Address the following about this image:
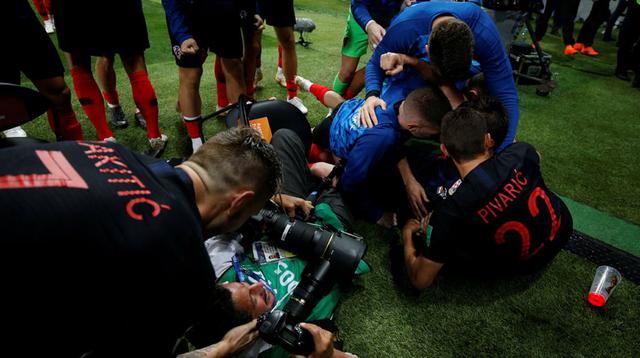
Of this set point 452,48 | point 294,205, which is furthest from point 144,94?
point 452,48

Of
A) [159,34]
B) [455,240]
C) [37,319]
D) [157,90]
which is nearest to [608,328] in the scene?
[455,240]

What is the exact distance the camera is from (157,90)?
3.81 m

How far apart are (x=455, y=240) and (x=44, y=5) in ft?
23.7

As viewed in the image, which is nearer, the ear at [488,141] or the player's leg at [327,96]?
the ear at [488,141]

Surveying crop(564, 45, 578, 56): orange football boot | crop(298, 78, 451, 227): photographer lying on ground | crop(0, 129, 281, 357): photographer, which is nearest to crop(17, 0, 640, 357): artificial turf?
crop(298, 78, 451, 227): photographer lying on ground

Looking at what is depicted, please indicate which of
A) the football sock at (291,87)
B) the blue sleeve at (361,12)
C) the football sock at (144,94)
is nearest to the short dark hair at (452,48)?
the blue sleeve at (361,12)

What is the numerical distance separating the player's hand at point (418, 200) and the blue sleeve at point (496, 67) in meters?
0.51

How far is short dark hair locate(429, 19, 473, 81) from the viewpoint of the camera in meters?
1.84

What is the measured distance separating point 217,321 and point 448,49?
1666 millimetres

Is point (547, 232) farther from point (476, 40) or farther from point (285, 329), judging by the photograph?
point (285, 329)

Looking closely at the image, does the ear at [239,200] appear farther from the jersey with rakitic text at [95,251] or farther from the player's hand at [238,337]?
the player's hand at [238,337]

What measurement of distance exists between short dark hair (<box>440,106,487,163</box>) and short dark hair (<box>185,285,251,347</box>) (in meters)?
1.16

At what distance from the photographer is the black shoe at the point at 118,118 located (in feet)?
9.85

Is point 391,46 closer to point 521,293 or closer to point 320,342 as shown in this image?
point 521,293
